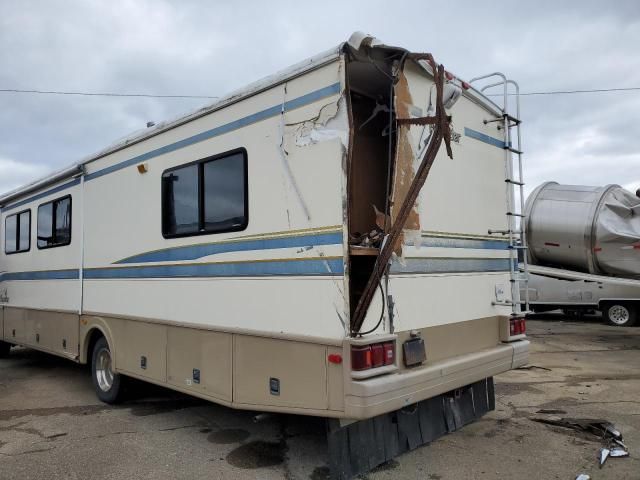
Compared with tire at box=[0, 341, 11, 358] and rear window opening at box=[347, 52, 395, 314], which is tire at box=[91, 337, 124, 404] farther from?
tire at box=[0, 341, 11, 358]

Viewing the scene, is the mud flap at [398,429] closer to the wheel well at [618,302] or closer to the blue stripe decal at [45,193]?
the blue stripe decal at [45,193]

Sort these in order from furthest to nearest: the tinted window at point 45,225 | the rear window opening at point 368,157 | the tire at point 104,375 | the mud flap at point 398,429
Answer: the tinted window at point 45,225 → the tire at point 104,375 → the rear window opening at point 368,157 → the mud flap at point 398,429

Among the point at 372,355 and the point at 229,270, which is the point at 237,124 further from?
the point at 372,355

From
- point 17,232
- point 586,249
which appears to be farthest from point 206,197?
point 586,249

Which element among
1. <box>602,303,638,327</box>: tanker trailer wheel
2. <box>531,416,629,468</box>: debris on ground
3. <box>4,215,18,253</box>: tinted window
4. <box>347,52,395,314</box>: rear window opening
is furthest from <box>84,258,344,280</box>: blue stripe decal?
<box>602,303,638,327</box>: tanker trailer wheel

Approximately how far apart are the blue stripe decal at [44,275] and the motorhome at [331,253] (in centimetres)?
124

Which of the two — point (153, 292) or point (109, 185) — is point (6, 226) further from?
point (153, 292)

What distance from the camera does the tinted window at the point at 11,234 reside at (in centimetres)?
839

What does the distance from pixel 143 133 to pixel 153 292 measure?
63.7 inches

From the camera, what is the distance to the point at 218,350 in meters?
4.38

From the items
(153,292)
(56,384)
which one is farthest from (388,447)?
(56,384)

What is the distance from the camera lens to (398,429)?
418 cm

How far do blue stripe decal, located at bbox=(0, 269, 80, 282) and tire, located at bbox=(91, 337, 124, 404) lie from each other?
997 mm

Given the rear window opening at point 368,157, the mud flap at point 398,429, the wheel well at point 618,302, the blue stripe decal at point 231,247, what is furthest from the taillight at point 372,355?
the wheel well at point 618,302
